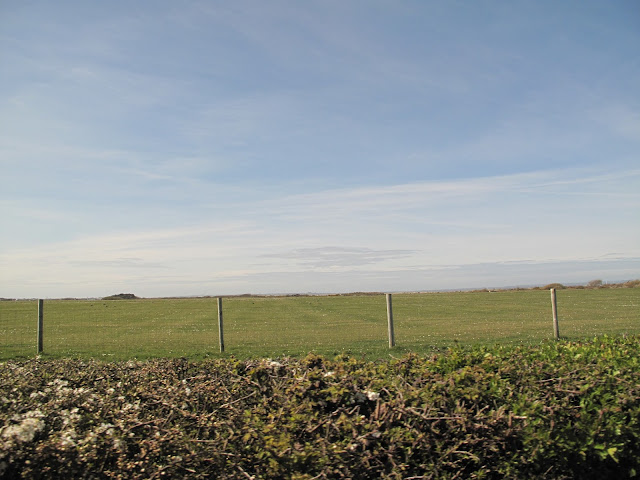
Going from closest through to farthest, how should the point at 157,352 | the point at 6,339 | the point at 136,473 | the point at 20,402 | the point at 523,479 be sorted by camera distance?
the point at 136,473
the point at 523,479
the point at 20,402
the point at 157,352
the point at 6,339

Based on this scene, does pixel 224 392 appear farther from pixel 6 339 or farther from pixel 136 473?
pixel 6 339

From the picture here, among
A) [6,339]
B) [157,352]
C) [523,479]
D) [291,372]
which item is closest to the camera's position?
[523,479]

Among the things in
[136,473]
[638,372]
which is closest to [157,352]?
[136,473]

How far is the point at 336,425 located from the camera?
3121mm

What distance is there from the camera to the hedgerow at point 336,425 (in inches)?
115

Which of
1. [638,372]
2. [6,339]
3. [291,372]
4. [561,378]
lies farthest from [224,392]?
[6,339]

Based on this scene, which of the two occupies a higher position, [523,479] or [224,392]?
[224,392]

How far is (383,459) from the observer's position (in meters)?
3.10

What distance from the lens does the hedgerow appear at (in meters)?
2.92

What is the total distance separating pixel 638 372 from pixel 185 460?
3.71m

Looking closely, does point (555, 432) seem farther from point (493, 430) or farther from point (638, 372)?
point (638, 372)

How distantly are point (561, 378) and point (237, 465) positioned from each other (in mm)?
2574

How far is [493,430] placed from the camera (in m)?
3.21

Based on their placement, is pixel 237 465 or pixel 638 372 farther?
pixel 638 372
